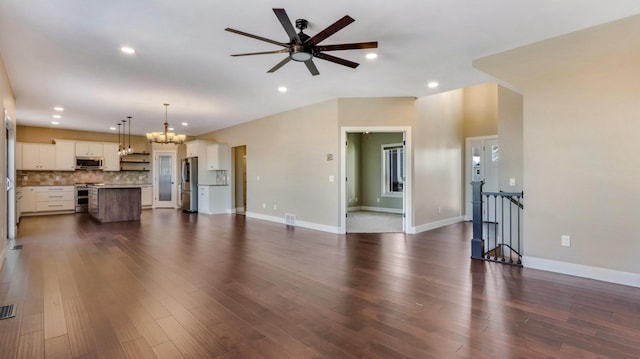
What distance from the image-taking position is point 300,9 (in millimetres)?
2875

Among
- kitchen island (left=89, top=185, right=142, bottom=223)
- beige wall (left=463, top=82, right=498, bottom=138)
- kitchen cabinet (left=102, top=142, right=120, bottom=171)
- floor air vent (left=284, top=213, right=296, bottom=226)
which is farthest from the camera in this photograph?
kitchen cabinet (left=102, top=142, right=120, bottom=171)

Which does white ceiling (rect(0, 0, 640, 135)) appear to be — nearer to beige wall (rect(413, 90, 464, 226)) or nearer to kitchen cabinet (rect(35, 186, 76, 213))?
beige wall (rect(413, 90, 464, 226))

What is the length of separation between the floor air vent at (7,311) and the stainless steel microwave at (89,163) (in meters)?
8.72

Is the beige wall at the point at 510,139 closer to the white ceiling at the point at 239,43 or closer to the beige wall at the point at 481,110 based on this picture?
the white ceiling at the point at 239,43

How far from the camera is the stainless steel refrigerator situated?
9.77m

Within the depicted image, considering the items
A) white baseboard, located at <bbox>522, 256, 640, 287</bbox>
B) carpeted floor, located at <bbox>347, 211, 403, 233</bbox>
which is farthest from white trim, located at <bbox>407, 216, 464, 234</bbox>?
white baseboard, located at <bbox>522, 256, 640, 287</bbox>

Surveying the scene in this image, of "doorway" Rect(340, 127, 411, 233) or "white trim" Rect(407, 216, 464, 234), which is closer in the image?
"white trim" Rect(407, 216, 464, 234)

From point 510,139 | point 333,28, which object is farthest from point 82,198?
point 510,139

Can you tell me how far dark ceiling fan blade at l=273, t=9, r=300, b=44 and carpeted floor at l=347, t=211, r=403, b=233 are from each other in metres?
4.25

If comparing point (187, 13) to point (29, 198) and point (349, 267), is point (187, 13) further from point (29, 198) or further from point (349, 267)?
point (29, 198)

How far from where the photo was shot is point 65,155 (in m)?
9.46

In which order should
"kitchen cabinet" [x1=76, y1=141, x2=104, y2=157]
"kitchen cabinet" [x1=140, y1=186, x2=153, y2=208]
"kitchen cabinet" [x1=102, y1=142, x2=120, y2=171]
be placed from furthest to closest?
"kitchen cabinet" [x1=140, y1=186, x2=153, y2=208] < "kitchen cabinet" [x1=102, y1=142, x2=120, y2=171] < "kitchen cabinet" [x1=76, y1=141, x2=104, y2=157]

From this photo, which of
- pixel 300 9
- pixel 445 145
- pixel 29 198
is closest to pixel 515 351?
pixel 300 9

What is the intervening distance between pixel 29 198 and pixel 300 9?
10274mm
